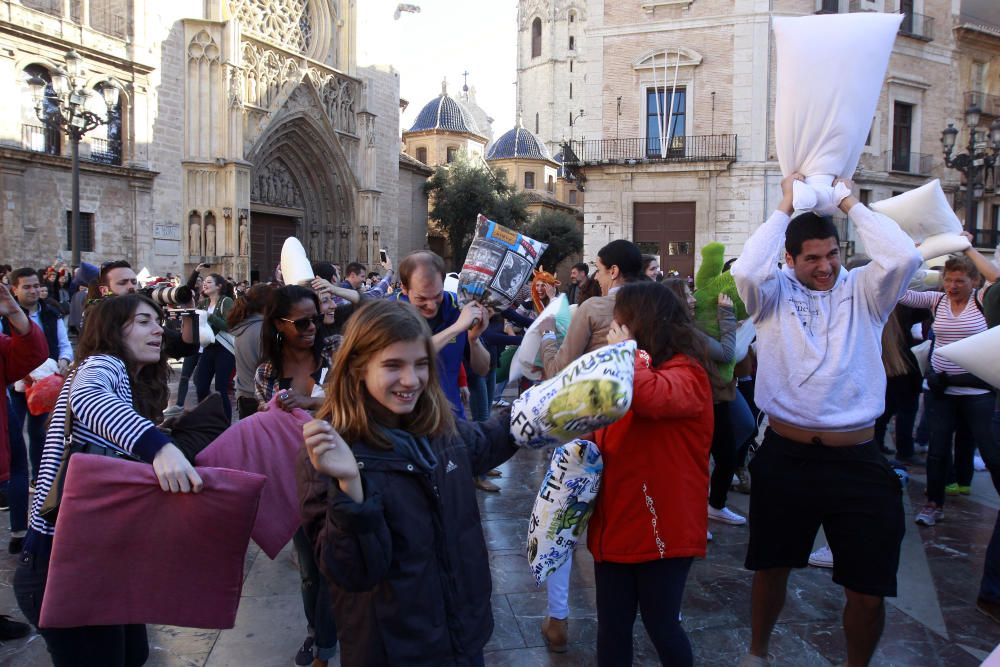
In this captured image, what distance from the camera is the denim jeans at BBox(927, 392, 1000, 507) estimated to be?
4996 millimetres

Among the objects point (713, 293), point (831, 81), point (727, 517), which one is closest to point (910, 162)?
point (727, 517)

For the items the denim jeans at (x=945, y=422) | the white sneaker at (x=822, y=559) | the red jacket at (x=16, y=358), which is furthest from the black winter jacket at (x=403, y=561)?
the denim jeans at (x=945, y=422)

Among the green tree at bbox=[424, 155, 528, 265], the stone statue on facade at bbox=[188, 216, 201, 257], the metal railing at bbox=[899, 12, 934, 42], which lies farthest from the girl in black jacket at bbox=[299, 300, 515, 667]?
the green tree at bbox=[424, 155, 528, 265]

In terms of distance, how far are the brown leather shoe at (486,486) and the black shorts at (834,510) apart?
10.5 feet

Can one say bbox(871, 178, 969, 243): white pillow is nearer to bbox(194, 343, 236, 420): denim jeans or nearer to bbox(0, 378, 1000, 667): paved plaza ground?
bbox(0, 378, 1000, 667): paved plaza ground

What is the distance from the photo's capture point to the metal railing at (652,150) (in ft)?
72.7

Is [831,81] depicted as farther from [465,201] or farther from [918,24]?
[465,201]

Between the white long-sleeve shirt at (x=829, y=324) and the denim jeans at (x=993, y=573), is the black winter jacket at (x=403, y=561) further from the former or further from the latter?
the denim jeans at (x=993, y=573)

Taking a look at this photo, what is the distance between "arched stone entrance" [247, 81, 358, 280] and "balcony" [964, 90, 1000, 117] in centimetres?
2298

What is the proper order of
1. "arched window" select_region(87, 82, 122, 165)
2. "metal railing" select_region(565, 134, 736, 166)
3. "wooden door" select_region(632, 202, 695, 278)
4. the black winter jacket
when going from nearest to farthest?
the black winter jacket → "arched window" select_region(87, 82, 122, 165) → "metal railing" select_region(565, 134, 736, 166) → "wooden door" select_region(632, 202, 695, 278)

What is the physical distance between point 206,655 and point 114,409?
1.74 meters

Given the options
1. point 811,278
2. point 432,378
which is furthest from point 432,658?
point 811,278

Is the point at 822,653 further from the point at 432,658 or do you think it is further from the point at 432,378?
the point at 432,378

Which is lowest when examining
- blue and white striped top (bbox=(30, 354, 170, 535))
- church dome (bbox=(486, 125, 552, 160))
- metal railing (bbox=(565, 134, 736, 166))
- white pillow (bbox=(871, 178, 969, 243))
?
blue and white striped top (bbox=(30, 354, 170, 535))
